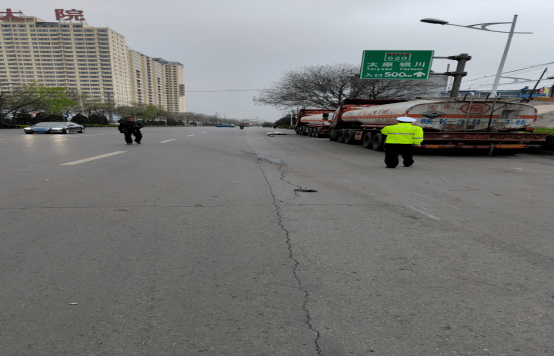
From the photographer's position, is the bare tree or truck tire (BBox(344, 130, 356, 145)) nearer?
truck tire (BBox(344, 130, 356, 145))

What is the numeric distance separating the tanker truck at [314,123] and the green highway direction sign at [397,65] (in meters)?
4.33

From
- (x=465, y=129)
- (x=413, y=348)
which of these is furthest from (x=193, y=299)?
(x=465, y=129)

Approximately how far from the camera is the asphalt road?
1928 millimetres

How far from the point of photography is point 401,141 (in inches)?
368

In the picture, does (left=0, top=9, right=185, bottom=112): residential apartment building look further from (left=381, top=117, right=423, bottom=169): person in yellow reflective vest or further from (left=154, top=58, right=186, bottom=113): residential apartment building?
(left=381, top=117, right=423, bottom=169): person in yellow reflective vest

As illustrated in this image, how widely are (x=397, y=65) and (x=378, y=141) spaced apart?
1205 centimetres

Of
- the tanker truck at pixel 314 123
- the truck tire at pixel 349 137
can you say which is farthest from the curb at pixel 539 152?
the tanker truck at pixel 314 123

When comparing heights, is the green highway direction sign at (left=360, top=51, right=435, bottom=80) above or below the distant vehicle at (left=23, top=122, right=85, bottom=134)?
above

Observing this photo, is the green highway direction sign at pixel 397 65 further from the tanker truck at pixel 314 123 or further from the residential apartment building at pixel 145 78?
the residential apartment building at pixel 145 78

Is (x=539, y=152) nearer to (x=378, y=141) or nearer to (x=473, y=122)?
(x=473, y=122)

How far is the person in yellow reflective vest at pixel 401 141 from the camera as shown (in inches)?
362

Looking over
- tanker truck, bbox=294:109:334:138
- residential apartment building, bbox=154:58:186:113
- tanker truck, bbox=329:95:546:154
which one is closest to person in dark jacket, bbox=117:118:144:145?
tanker truck, bbox=329:95:546:154

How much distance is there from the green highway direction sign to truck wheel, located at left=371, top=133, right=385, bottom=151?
1087 centimetres

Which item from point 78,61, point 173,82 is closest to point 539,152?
point 173,82
